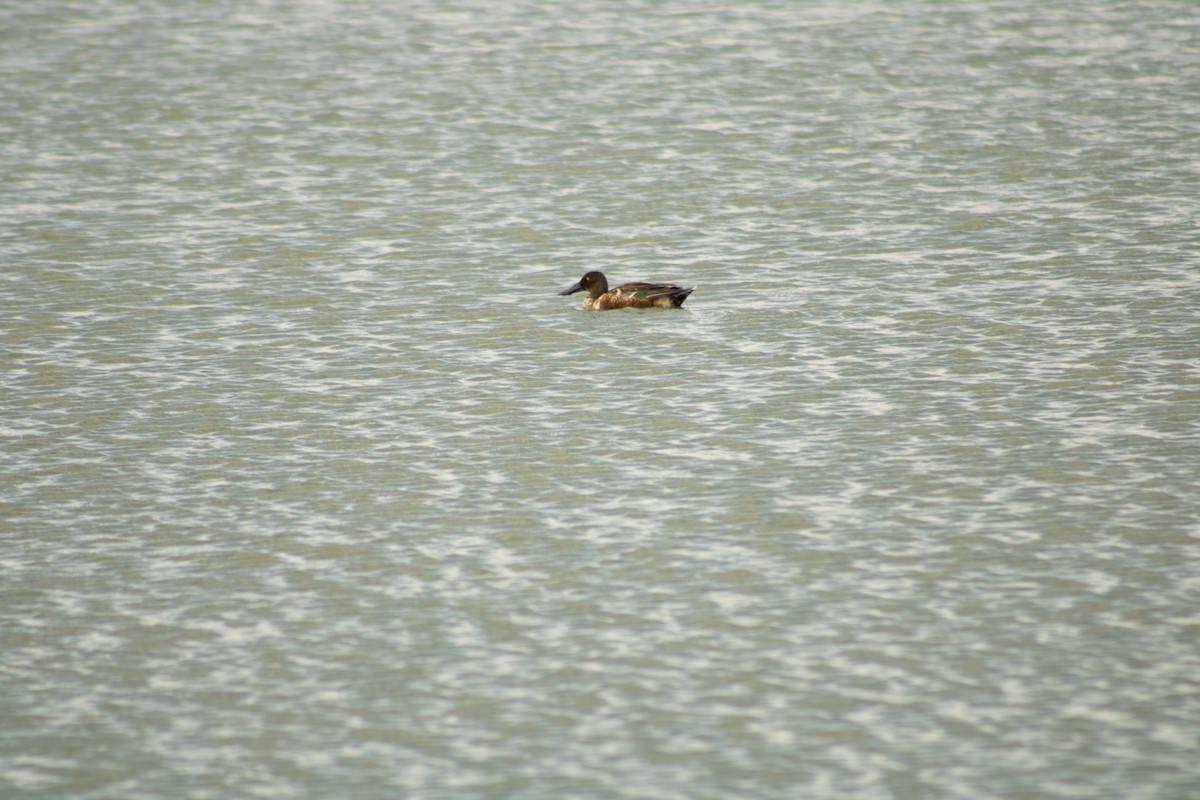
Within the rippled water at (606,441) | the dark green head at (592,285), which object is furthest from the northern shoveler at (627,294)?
the rippled water at (606,441)

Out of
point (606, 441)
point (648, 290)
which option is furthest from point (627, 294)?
point (606, 441)

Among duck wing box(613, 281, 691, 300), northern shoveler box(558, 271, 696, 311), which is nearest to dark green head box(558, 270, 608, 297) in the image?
northern shoveler box(558, 271, 696, 311)

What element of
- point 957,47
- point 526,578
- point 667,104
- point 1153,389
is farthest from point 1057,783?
point 957,47

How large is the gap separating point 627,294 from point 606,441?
2.73 m

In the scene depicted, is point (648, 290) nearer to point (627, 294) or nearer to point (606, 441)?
point (627, 294)

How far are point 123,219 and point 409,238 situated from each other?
2564mm

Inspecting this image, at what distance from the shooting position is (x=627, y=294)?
40.6 ft

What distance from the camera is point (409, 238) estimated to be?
1449 centimetres

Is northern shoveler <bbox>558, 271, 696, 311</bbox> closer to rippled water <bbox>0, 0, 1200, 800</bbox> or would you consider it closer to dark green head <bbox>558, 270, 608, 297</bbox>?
dark green head <bbox>558, 270, 608, 297</bbox>

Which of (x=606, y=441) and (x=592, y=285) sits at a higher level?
(x=592, y=285)

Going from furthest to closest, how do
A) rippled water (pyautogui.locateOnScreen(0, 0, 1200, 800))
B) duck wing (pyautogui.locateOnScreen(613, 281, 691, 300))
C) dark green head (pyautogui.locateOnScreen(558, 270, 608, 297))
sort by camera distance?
1. dark green head (pyautogui.locateOnScreen(558, 270, 608, 297))
2. duck wing (pyautogui.locateOnScreen(613, 281, 691, 300))
3. rippled water (pyautogui.locateOnScreen(0, 0, 1200, 800))

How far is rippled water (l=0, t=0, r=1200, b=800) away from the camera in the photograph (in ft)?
21.6

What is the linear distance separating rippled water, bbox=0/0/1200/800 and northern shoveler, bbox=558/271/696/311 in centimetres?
20

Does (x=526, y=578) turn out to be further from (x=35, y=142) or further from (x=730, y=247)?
(x=35, y=142)
